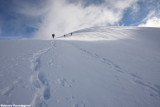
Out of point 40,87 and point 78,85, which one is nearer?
point 40,87

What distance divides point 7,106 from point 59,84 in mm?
1564

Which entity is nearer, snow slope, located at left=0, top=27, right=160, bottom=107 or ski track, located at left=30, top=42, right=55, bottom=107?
ski track, located at left=30, top=42, right=55, bottom=107

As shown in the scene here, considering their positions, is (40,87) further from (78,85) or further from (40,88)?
(78,85)

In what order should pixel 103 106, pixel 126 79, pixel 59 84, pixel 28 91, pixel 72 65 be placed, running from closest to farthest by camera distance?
1. pixel 103 106
2. pixel 28 91
3. pixel 59 84
4. pixel 126 79
5. pixel 72 65

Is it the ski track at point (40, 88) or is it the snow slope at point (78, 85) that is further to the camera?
the snow slope at point (78, 85)

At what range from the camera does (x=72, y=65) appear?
431 cm

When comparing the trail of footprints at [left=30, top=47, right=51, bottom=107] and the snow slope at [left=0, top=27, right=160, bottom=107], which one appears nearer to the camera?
the trail of footprints at [left=30, top=47, right=51, bottom=107]

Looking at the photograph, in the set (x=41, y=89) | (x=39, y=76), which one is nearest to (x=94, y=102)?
(x=41, y=89)

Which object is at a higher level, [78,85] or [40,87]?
[40,87]

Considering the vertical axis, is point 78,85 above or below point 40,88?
below

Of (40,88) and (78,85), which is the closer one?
(40,88)

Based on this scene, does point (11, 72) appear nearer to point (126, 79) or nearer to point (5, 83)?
point (5, 83)

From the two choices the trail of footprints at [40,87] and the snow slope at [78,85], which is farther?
the snow slope at [78,85]

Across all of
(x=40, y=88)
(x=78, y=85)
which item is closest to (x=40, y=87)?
(x=40, y=88)
